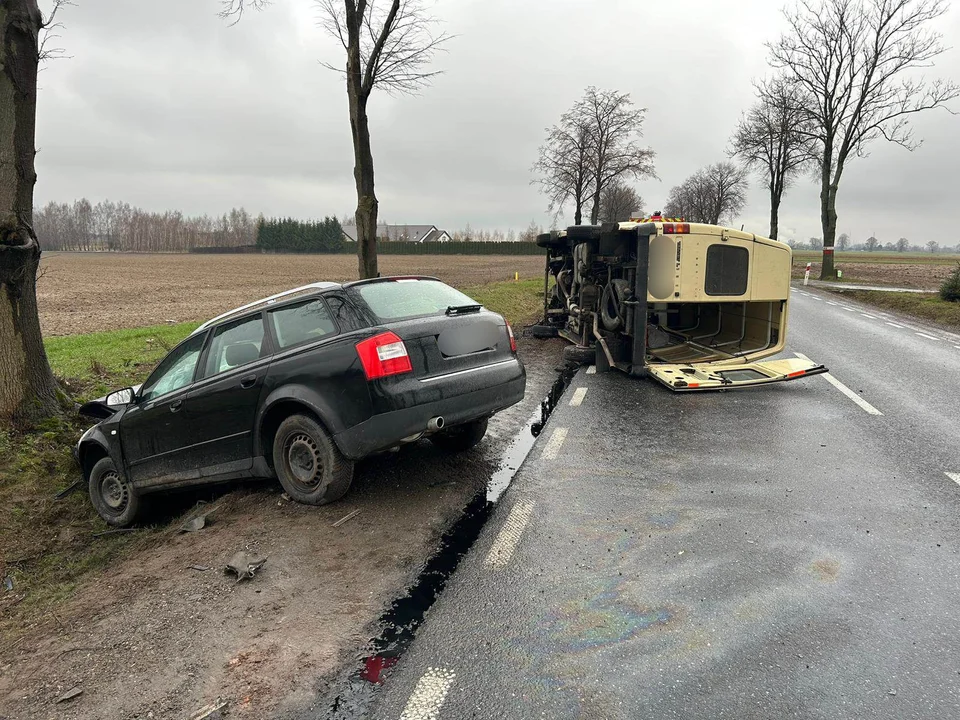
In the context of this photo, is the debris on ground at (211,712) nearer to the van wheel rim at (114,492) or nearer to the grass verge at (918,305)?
the van wheel rim at (114,492)

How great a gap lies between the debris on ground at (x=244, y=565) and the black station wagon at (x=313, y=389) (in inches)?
29.3

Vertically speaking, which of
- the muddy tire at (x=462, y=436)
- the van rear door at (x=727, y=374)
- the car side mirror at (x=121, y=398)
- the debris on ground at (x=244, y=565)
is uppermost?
the car side mirror at (x=121, y=398)

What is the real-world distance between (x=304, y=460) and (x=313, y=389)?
1.88 ft

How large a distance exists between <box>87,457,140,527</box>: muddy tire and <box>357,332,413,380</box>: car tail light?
2.82m

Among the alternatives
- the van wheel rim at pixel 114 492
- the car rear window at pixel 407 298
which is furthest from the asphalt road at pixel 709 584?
the van wheel rim at pixel 114 492

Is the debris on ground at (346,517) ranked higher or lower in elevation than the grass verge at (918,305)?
lower

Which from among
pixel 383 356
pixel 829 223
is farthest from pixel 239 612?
pixel 829 223

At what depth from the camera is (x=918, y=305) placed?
18.5 metres

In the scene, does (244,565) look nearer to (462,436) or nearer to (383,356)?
(383,356)

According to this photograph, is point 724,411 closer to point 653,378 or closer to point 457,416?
point 653,378

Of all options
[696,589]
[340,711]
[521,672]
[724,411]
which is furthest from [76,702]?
[724,411]

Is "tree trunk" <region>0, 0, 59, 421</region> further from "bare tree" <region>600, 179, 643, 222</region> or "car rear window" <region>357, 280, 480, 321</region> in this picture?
"bare tree" <region>600, 179, 643, 222</region>

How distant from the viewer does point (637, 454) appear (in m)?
5.72

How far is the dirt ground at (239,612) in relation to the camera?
9.00 ft
